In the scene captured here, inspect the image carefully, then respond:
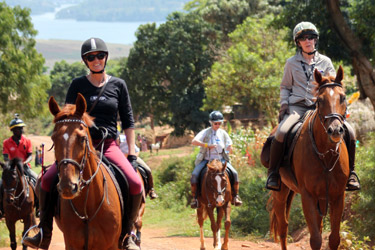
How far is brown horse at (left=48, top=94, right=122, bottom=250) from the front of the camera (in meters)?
6.12

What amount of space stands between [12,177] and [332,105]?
29.0 feet

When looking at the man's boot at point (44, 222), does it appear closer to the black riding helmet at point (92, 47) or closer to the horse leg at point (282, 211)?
the black riding helmet at point (92, 47)

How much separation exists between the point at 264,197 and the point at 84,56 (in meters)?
12.2

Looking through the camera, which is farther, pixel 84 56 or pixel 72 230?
pixel 84 56

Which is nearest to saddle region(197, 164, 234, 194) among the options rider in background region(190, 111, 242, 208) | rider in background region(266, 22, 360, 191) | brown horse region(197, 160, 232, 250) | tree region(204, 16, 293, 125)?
rider in background region(190, 111, 242, 208)

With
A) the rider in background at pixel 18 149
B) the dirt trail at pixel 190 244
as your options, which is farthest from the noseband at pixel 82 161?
the rider in background at pixel 18 149

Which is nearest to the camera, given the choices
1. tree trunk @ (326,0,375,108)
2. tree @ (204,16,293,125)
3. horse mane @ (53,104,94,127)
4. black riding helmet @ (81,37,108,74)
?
horse mane @ (53,104,94,127)

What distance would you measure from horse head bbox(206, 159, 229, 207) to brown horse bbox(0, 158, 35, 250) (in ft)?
13.8

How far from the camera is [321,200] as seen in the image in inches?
344

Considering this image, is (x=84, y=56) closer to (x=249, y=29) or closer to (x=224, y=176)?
(x=224, y=176)

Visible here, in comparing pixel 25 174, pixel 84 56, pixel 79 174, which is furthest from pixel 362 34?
pixel 79 174

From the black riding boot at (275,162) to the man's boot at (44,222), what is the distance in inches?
142

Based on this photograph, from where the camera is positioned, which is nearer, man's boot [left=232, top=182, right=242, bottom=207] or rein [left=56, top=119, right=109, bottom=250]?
rein [left=56, top=119, right=109, bottom=250]

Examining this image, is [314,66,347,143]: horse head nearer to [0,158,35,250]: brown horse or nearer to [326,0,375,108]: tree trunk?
[0,158,35,250]: brown horse
